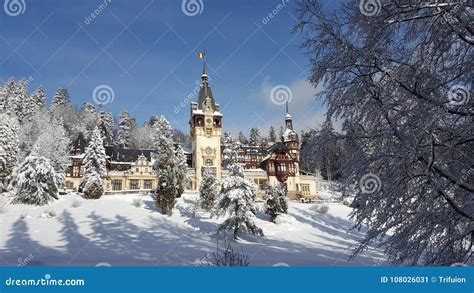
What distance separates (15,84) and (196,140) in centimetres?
5721

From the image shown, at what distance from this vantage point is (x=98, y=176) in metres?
37.3

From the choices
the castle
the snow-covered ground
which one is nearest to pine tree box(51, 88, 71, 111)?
the castle

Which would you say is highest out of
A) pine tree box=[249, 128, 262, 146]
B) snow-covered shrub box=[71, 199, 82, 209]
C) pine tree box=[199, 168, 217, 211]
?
pine tree box=[249, 128, 262, 146]

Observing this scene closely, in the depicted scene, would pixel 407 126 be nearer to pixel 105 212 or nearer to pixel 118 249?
pixel 118 249

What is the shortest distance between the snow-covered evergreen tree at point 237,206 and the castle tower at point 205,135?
93.7 ft

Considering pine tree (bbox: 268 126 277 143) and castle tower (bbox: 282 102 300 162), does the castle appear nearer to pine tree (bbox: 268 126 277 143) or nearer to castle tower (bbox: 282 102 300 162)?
castle tower (bbox: 282 102 300 162)

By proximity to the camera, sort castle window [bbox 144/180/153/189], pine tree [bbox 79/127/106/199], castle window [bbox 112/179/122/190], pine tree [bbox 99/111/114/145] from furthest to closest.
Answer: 1. pine tree [bbox 99/111/114/145]
2. castle window [bbox 144/180/153/189]
3. castle window [bbox 112/179/122/190]
4. pine tree [bbox 79/127/106/199]

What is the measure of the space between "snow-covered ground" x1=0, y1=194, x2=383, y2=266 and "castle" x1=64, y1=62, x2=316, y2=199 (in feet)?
46.5

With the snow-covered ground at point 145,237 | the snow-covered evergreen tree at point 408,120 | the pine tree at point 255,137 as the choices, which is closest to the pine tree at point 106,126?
the pine tree at point 255,137

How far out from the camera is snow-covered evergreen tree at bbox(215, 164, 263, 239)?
21531mm

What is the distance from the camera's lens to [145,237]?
20000 mm

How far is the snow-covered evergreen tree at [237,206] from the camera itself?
70.6ft

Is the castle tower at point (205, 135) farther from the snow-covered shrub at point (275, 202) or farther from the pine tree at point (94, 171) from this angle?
the snow-covered shrub at point (275, 202)

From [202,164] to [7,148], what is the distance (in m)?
27.4
